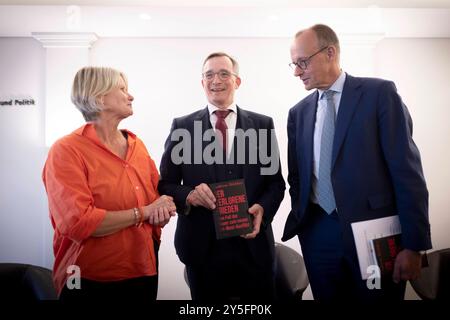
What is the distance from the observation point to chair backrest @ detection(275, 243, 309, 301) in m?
2.25

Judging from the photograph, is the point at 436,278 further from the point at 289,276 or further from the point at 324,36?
the point at 324,36

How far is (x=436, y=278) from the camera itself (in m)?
2.26

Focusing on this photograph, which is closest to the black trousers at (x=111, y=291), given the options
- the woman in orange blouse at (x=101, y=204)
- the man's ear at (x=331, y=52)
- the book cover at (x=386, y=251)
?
the woman in orange blouse at (x=101, y=204)

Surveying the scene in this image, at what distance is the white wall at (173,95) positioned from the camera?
7.77 ft

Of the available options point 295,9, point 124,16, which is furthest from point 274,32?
point 124,16

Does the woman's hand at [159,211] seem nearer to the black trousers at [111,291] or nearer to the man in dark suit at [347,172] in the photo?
the black trousers at [111,291]

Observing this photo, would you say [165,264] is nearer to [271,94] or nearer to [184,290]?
[184,290]

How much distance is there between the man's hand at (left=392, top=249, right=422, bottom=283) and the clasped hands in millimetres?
623

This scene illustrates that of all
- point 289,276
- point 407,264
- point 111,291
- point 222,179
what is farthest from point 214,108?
point 289,276

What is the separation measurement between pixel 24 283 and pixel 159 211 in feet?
3.80

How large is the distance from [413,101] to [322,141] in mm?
1401

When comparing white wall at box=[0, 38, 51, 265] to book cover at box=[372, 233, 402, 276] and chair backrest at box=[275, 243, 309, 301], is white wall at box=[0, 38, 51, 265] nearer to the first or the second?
chair backrest at box=[275, 243, 309, 301]

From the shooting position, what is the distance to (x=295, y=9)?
2.51 m

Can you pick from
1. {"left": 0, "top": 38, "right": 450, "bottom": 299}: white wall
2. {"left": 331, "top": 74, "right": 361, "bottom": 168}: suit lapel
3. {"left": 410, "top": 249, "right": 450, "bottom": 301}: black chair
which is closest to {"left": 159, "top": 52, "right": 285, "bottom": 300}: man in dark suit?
{"left": 331, "top": 74, "right": 361, "bottom": 168}: suit lapel
